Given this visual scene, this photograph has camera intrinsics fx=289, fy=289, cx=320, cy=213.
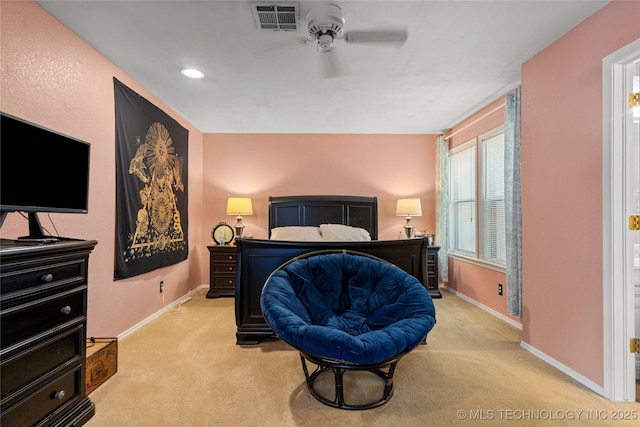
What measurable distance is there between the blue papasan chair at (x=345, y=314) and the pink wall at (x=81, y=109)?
1601 millimetres

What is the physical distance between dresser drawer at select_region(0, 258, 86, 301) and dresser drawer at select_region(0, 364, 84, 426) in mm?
477

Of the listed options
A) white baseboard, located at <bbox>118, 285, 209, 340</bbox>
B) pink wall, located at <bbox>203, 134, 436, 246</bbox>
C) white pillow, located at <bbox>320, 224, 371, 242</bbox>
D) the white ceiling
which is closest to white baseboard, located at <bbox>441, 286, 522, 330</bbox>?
pink wall, located at <bbox>203, 134, 436, 246</bbox>

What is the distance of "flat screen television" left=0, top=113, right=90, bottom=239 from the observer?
1.35m

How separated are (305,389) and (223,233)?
3.02m

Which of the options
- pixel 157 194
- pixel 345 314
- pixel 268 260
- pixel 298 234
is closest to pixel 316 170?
pixel 298 234

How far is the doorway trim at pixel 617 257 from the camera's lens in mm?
1794

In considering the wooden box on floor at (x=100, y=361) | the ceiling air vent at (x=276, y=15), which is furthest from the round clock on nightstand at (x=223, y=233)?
the ceiling air vent at (x=276, y=15)

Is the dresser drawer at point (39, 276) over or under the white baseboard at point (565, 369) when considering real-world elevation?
over

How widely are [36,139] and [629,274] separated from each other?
3.47m

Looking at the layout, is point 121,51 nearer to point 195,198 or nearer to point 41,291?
point 41,291

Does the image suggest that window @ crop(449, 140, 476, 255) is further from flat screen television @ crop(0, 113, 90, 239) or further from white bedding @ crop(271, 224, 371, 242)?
flat screen television @ crop(0, 113, 90, 239)

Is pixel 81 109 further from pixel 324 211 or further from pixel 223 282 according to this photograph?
pixel 324 211

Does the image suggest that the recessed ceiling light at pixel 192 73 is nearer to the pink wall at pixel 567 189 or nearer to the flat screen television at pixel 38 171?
the flat screen television at pixel 38 171

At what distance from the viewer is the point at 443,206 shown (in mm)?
4445
